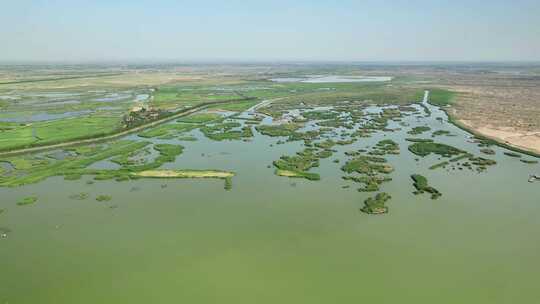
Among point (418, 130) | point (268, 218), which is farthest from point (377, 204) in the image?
point (418, 130)

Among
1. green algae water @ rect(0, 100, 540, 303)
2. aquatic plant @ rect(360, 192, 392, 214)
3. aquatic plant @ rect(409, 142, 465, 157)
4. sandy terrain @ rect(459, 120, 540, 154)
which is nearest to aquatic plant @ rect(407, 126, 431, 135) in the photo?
sandy terrain @ rect(459, 120, 540, 154)

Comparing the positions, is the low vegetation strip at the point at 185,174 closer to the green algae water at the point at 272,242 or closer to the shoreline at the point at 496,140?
the green algae water at the point at 272,242

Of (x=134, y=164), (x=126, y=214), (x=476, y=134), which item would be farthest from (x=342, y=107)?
(x=126, y=214)

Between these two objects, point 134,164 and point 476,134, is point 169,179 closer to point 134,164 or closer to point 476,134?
point 134,164

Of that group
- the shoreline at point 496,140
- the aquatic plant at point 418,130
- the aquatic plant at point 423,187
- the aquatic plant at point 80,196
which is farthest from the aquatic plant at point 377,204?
the aquatic plant at point 418,130

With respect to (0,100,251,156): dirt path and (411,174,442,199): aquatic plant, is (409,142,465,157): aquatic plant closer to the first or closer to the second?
(411,174,442,199): aquatic plant

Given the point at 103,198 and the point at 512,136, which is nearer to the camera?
the point at 103,198

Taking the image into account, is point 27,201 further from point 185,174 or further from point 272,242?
point 272,242

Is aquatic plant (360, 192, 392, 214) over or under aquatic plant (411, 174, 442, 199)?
under
